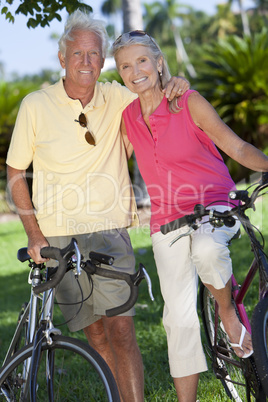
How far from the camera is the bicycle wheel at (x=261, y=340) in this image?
8.44 ft

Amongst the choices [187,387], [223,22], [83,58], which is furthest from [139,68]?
[223,22]

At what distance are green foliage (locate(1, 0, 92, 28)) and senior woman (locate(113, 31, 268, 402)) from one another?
1418 millimetres

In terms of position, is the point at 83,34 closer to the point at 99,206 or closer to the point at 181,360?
the point at 99,206

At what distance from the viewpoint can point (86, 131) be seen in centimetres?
338

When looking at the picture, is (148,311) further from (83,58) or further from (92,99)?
(83,58)

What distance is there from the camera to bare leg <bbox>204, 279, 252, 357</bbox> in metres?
2.95

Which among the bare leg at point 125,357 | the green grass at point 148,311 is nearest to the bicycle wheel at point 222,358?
the green grass at point 148,311

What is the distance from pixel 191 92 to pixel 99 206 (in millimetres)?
825

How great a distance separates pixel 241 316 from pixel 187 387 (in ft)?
1.49

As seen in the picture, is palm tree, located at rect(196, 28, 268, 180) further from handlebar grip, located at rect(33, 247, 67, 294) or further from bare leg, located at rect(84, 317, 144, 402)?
handlebar grip, located at rect(33, 247, 67, 294)

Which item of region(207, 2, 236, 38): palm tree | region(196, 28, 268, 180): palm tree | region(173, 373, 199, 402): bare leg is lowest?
region(173, 373, 199, 402): bare leg

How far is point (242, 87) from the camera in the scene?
48.0 feet

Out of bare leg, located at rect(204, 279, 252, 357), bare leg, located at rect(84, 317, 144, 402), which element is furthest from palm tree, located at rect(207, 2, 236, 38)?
bare leg, located at rect(204, 279, 252, 357)

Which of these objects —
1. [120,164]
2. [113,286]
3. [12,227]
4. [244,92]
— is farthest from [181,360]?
[244,92]
